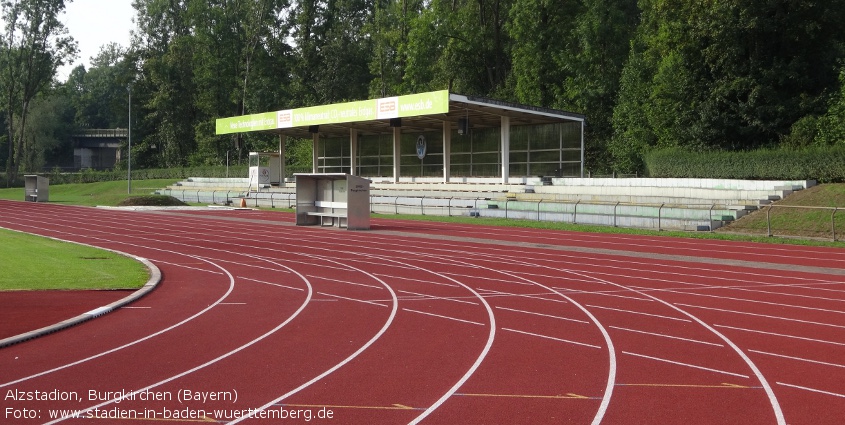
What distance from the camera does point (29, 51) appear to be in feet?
244

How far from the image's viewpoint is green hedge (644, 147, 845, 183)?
107ft

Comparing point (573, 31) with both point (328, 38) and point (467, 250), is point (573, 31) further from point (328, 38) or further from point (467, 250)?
point (467, 250)

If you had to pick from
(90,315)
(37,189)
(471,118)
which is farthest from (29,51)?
(90,315)

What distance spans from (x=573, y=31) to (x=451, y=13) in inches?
482

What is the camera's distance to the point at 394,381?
788 cm

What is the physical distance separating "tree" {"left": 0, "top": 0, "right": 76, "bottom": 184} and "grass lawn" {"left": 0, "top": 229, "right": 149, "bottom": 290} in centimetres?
6061

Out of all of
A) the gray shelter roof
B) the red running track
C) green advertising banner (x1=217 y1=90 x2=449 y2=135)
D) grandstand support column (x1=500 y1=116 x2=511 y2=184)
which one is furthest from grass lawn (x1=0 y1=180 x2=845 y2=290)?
the gray shelter roof

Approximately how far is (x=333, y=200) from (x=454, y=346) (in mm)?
21723

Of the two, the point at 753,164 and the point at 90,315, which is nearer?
the point at 90,315

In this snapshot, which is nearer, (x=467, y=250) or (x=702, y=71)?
(x=467, y=250)

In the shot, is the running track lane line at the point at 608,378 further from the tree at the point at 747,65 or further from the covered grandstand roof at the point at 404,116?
the tree at the point at 747,65

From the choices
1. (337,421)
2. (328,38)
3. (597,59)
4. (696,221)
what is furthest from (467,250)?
(328,38)

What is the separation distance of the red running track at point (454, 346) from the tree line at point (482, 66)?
23.6 meters

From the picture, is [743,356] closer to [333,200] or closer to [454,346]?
[454,346]
